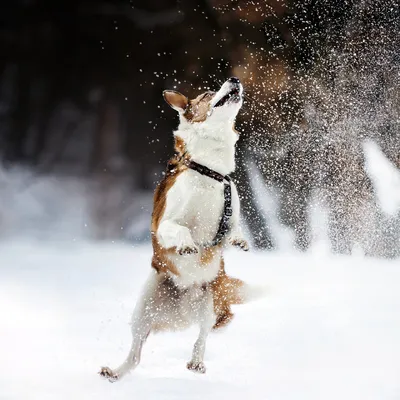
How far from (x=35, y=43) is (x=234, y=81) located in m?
0.97

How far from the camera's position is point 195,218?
1793 mm

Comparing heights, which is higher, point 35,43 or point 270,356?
point 35,43

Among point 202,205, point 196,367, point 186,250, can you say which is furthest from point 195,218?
point 196,367

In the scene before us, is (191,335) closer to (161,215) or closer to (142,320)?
(142,320)

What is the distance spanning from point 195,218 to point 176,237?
121 mm

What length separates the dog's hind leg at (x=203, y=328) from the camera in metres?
1.86

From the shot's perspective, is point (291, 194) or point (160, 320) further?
point (291, 194)

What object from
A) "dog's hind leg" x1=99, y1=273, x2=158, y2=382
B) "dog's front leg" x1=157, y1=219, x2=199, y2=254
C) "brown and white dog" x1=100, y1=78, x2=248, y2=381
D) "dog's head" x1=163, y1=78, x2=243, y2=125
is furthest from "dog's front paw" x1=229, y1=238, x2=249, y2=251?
"dog's head" x1=163, y1=78, x2=243, y2=125

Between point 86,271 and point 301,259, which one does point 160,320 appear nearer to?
point 86,271

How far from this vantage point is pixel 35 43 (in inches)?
89.6

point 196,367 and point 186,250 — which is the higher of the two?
point 186,250

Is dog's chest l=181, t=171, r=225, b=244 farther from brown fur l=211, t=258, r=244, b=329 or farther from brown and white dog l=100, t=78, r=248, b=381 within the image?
brown fur l=211, t=258, r=244, b=329

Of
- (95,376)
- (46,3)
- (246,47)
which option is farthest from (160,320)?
(46,3)

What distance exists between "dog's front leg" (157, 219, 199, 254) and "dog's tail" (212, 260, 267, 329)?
0.77 ft
